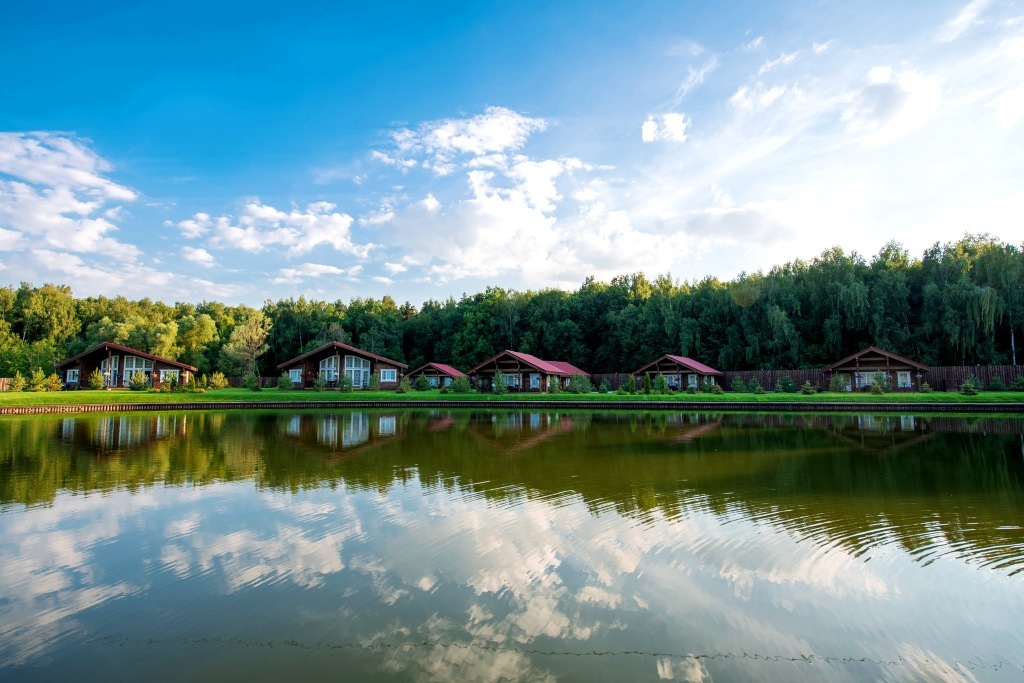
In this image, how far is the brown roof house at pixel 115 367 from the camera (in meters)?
53.2

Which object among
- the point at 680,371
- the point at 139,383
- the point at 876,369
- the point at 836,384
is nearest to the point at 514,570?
the point at 836,384

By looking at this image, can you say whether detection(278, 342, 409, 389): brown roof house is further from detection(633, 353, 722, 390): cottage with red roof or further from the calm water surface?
the calm water surface

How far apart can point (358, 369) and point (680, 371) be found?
30.4m

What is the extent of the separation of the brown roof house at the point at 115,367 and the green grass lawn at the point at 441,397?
8.43 metres

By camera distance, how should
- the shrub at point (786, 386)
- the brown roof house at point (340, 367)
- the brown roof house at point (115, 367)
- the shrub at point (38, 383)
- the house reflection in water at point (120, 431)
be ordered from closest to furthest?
the house reflection in water at point (120, 431) → the shrub at point (786, 386) → the shrub at point (38, 383) → the brown roof house at point (115, 367) → the brown roof house at point (340, 367)

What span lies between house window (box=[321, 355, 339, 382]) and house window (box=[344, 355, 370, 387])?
3.74 ft

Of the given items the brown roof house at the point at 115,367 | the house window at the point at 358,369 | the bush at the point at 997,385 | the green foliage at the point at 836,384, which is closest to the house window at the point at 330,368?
the house window at the point at 358,369

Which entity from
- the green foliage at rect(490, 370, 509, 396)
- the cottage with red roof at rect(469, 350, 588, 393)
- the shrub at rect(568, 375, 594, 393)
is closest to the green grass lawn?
the green foliage at rect(490, 370, 509, 396)

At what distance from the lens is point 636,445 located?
1911 cm

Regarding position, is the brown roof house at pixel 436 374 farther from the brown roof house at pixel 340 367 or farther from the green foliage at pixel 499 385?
the green foliage at pixel 499 385

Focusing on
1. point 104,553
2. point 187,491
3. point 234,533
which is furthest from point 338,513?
point 187,491

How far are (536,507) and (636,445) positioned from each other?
932 centimetres

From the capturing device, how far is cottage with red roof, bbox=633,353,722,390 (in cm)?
5125

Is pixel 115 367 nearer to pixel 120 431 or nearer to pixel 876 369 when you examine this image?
pixel 120 431
